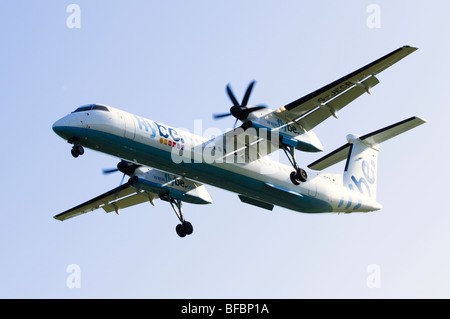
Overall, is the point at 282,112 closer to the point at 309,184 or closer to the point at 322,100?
the point at 322,100

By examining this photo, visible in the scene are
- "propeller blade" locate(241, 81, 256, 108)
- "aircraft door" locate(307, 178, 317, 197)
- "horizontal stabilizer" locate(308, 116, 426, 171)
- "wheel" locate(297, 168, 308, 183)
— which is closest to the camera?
"propeller blade" locate(241, 81, 256, 108)

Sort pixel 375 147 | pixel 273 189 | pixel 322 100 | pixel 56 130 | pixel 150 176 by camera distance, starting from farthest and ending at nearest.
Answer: pixel 375 147
pixel 150 176
pixel 273 189
pixel 322 100
pixel 56 130

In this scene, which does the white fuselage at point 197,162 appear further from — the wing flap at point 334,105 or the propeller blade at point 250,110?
the wing flap at point 334,105

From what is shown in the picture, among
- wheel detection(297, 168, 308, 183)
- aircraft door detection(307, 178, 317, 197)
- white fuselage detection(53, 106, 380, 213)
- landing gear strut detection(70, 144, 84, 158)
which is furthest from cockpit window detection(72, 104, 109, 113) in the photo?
aircraft door detection(307, 178, 317, 197)

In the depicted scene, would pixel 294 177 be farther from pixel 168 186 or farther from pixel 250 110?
pixel 168 186

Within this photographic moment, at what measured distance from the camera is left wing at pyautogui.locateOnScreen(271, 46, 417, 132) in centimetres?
1852

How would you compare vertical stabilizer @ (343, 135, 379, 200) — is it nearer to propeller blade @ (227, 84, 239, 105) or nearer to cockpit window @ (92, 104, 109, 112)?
propeller blade @ (227, 84, 239, 105)

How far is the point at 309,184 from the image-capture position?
21.8m

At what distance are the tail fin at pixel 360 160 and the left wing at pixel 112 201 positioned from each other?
6800mm

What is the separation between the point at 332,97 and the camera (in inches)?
773

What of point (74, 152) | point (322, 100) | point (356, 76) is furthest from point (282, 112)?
point (74, 152)

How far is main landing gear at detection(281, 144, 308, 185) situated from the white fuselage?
0.55 meters

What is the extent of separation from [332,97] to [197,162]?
4597 mm

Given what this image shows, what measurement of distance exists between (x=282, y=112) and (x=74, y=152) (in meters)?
6.43
